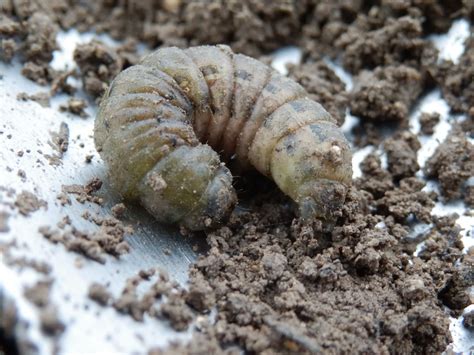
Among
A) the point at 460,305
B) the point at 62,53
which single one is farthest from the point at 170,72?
the point at 460,305

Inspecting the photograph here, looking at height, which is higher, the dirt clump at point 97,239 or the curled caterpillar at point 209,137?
the curled caterpillar at point 209,137

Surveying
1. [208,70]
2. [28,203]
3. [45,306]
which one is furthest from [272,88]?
[45,306]

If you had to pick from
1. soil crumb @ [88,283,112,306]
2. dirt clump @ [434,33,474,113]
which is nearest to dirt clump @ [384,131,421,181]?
dirt clump @ [434,33,474,113]

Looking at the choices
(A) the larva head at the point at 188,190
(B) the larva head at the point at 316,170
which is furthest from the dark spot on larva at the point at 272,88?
A: (A) the larva head at the point at 188,190

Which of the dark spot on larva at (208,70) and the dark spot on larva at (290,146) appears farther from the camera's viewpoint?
the dark spot on larva at (208,70)

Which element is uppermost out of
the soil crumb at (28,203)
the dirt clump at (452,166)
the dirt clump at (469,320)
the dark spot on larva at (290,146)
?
the dirt clump at (452,166)

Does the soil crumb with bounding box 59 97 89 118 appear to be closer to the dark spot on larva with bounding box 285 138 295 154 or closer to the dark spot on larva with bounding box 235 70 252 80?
the dark spot on larva with bounding box 235 70 252 80

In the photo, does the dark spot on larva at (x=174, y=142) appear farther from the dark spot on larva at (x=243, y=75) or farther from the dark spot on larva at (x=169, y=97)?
the dark spot on larva at (x=243, y=75)

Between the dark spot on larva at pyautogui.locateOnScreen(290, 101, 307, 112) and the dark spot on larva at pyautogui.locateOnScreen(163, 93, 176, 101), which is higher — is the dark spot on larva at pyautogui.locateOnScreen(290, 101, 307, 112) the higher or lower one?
the higher one
